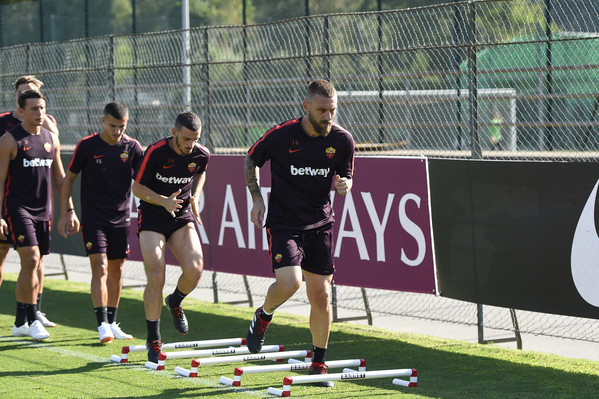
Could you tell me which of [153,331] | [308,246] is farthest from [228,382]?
[308,246]

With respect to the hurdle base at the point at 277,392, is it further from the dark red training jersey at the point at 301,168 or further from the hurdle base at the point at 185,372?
the dark red training jersey at the point at 301,168

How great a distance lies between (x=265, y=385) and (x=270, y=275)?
3.28m

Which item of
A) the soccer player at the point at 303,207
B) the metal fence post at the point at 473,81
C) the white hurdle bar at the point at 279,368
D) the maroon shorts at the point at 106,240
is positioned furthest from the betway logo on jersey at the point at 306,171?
the maroon shorts at the point at 106,240

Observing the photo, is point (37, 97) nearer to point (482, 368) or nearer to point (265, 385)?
point (265, 385)

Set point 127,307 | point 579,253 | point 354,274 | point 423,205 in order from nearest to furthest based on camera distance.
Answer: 1. point 579,253
2. point 423,205
3. point 354,274
4. point 127,307

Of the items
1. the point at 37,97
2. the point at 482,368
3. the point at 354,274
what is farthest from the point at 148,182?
the point at 482,368

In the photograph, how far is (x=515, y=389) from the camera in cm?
691

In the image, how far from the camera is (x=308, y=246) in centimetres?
707

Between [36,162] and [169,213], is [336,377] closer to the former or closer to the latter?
[169,213]

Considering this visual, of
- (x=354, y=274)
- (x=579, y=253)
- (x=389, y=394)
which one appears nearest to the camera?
(x=389, y=394)

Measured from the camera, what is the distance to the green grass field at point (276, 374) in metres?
6.79

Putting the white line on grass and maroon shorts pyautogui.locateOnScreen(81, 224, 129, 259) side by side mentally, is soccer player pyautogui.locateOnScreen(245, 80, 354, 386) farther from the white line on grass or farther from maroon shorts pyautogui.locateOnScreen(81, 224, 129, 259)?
maroon shorts pyautogui.locateOnScreen(81, 224, 129, 259)

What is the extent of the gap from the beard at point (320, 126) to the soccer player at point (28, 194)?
3163mm

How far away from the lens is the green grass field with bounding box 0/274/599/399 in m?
6.79
